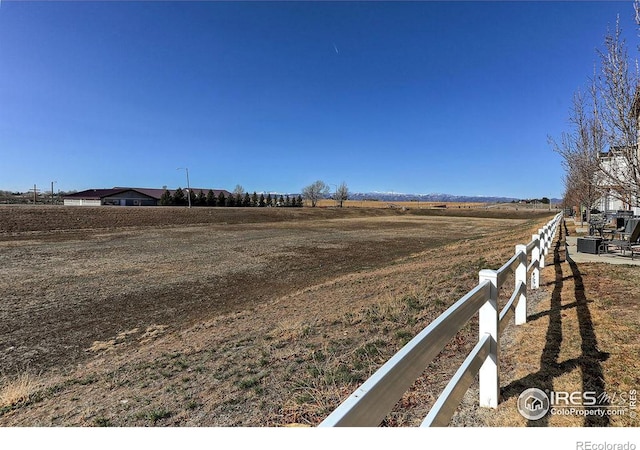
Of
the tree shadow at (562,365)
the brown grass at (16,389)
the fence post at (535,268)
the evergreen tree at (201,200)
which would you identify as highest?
the evergreen tree at (201,200)

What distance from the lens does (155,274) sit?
1305 centimetres

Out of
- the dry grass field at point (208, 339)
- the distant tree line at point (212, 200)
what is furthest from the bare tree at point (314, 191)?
the dry grass field at point (208, 339)

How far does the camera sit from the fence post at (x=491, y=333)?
2.99 metres

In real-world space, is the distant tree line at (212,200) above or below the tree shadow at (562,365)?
above

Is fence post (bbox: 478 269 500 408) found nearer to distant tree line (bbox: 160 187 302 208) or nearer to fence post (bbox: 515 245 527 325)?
fence post (bbox: 515 245 527 325)

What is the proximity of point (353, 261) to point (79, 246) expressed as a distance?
55.7 feet

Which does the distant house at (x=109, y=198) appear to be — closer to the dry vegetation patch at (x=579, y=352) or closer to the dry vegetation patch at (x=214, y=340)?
the dry vegetation patch at (x=214, y=340)

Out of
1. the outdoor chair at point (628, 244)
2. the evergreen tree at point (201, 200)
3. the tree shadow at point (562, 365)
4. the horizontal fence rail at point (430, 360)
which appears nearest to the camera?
the horizontal fence rail at point (430, 360)

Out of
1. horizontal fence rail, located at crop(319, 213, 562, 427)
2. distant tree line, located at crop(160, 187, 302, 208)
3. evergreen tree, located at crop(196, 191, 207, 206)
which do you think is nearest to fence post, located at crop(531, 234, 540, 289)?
horizontal fence rail, located at crop(319, 213, 562, 427)

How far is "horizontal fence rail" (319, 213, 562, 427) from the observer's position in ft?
4.39

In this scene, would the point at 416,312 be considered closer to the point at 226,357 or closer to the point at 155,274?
the point at 226,357
